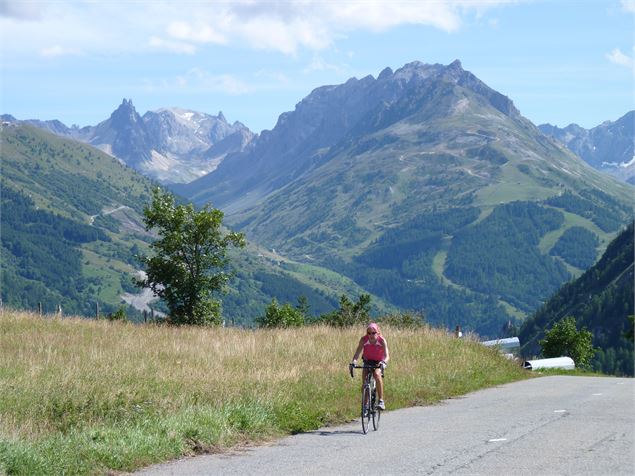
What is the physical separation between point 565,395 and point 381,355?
28.1 feet

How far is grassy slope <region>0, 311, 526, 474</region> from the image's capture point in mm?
13203

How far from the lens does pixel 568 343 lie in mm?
80062

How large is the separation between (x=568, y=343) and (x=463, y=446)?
69375 millimetres

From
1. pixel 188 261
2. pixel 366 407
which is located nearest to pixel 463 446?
pixel 366 407

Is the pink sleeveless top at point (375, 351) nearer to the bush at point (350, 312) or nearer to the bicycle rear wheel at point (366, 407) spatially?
the bicycle rear wheel at point (366, 407)

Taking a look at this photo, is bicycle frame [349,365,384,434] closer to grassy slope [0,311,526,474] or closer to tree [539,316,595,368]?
grassy slope [0,311,526,474]

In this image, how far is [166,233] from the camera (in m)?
40.3

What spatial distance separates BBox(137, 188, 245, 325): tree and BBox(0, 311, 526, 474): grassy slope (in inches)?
372

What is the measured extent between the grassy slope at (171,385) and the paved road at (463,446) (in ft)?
2.49

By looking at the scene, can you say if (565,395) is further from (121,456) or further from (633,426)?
(121,456)

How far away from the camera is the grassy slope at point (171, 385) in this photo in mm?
13203

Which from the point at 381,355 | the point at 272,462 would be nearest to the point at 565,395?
the point at 381,355

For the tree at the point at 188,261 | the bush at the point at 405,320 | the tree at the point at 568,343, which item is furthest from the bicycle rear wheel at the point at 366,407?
the tree at the point at 568,343

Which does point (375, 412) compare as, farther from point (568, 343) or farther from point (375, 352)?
point (568, 343)
